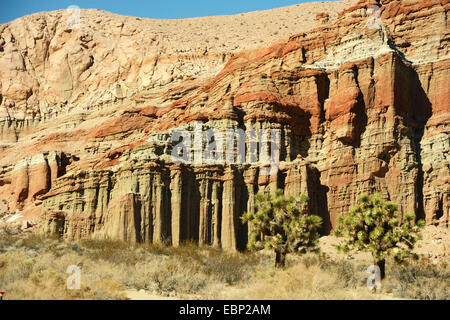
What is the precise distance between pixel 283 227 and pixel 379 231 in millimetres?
4720

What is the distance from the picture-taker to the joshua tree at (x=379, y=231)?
24.5m

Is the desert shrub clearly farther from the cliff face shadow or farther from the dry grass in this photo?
the cliff face shadow

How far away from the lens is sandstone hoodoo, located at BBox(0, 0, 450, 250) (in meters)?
45.8

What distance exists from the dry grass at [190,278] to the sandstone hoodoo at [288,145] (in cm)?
1335

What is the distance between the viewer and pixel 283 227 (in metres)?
26.9

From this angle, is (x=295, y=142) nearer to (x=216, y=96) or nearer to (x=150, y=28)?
(x=216, y=96)

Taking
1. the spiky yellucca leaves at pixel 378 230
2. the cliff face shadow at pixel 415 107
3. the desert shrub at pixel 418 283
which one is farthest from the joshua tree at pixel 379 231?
the cliff face shadow at pixel 415 107

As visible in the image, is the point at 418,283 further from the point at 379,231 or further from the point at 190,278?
the point at 190,278

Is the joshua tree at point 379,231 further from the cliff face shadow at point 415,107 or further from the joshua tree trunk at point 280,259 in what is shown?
the cliff face shadow at point 415,107

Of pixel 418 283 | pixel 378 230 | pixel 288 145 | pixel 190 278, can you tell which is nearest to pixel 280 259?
pixel 378 230

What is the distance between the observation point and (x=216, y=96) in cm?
6006

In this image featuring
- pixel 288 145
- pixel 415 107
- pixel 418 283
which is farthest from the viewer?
pixel 415 107

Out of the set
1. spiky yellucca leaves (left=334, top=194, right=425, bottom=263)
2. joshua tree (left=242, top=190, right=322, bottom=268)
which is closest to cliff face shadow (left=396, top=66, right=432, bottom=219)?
spiky yellucca leaves (left=334, top=194, right=425, bottom=263)

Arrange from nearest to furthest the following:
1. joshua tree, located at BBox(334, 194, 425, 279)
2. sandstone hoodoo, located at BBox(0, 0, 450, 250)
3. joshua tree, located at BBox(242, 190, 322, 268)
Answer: joshua tree, located at BBox(334, 194, 425, 279) → joshua tree, located at BBox(242, 190, 322, 268) → sandstone hoodoo, located at BBox(0, 0, 450, 250)
